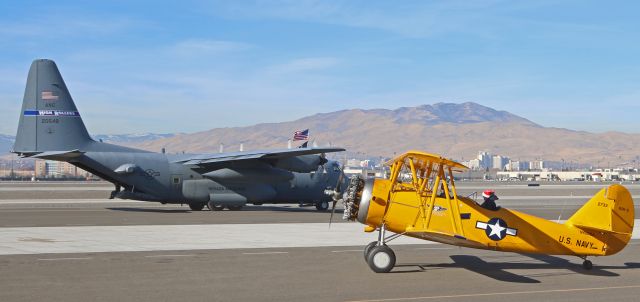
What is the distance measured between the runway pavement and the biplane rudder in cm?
82

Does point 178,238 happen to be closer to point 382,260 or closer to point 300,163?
point 382,260

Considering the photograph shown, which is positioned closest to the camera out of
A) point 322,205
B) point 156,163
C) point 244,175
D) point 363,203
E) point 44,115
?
point 363,203

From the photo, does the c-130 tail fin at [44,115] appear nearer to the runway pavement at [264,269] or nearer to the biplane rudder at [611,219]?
the runway pavement at [264,269]

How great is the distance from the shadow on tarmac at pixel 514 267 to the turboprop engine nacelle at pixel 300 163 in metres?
21.4

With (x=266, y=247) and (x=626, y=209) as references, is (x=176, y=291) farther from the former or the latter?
(x=626, y=209)

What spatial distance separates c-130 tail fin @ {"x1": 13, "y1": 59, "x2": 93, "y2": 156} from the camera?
39.6 metres

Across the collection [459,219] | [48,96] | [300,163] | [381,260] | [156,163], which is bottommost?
[381,260]

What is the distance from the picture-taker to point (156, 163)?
41656 mm

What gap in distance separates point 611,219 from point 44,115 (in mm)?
30044

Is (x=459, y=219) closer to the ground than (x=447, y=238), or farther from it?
farther from it

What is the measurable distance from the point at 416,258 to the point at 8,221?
19836mm

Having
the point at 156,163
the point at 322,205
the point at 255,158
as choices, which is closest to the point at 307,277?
the point at 255,158

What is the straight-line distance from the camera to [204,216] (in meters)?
38.2

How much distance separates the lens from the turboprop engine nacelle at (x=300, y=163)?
42.2 m
